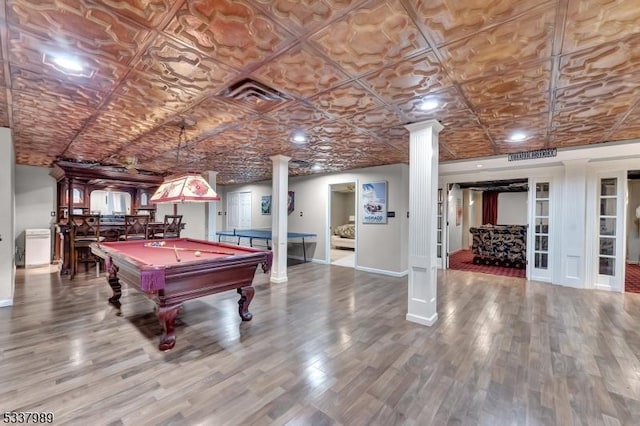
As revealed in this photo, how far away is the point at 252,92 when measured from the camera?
2.51 meters

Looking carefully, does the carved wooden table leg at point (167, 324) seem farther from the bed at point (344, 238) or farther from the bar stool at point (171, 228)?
the bed at point (344, 238)

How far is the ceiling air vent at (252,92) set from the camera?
2369 millimetres

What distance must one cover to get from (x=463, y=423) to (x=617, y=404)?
1.17m

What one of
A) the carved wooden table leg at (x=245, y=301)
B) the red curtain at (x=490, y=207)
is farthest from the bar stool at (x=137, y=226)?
the red curtain at (x=490, y=207)

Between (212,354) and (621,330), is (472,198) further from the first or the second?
(212,354)

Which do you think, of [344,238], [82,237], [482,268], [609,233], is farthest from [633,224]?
[82,237]

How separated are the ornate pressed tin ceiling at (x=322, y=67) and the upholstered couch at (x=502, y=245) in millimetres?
3080

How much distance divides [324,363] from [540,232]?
5324 mm

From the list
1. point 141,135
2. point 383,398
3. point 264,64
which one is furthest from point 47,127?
point 383,398

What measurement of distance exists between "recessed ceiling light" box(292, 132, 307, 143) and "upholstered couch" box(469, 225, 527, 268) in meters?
5.38

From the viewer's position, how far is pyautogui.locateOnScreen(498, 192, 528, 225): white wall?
404 inches

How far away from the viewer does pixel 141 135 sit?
3.98 meters

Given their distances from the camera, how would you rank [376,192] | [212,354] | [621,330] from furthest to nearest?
1. [376,192]
2. [621,330]
3. [212,354]

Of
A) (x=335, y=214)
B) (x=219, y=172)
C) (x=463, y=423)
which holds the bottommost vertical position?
(x=463, y=423)
